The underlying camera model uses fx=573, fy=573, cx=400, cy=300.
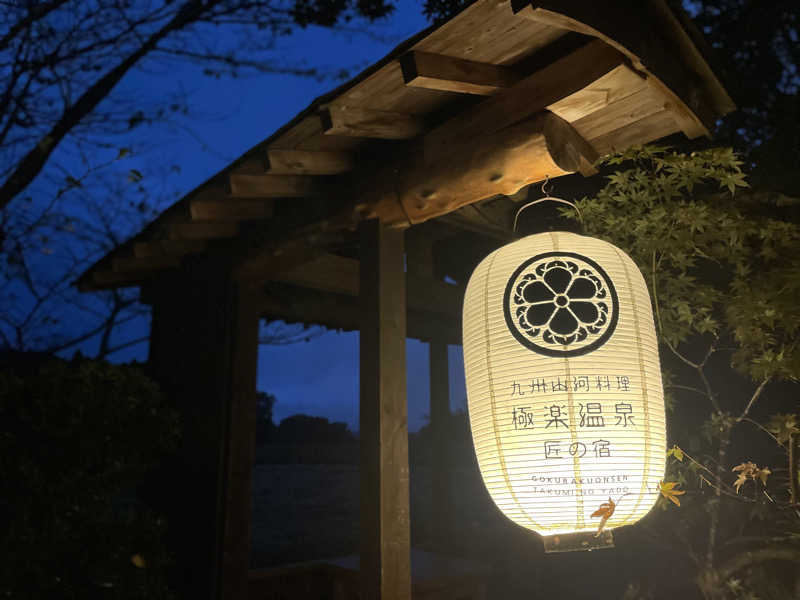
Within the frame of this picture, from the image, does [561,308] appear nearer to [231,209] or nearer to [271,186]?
[271,186]

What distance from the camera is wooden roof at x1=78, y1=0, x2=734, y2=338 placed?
2219 millimetres

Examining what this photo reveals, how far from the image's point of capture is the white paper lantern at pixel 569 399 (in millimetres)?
2004

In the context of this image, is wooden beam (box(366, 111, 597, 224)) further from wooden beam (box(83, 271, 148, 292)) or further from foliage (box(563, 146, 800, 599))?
wooden beam (box(83, 271, 148, 292))

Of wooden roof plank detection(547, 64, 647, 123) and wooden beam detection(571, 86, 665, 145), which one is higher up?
wooden beam detection(571, 86, 665, 145)

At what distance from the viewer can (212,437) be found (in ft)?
15.4

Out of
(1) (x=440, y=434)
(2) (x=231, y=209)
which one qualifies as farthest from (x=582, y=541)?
A: (1) (x=440, y=434)

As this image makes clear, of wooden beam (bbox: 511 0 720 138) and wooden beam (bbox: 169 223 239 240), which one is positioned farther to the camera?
wooden beam (bbox: 169 223 239 240)

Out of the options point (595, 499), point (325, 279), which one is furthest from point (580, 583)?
point (595, 499)

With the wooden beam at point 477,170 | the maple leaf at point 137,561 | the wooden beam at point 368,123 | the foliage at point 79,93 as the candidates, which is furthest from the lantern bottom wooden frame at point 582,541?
the foliage at point 79,93

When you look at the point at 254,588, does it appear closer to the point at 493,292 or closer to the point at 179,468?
the point at 179,468

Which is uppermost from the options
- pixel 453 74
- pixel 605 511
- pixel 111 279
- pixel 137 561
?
pixel 111 279

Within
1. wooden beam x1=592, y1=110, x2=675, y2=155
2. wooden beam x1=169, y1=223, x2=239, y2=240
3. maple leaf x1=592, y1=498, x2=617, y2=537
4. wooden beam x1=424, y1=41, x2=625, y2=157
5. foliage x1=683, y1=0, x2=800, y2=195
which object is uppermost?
foliage x1=683, y1=0, x2=800, y2=195

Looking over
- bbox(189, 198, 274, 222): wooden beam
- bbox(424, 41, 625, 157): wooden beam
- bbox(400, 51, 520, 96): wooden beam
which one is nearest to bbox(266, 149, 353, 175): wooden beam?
bbox(424, 41, 625, 157): wooden beam

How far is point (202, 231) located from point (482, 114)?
8.94 feet
